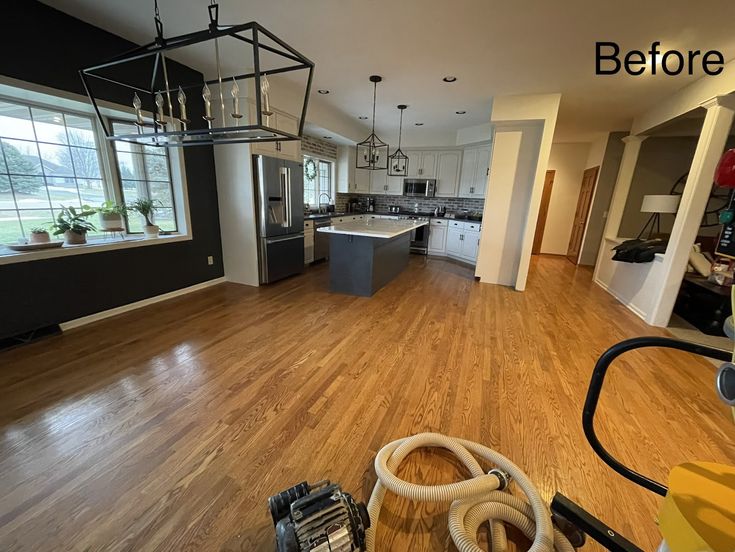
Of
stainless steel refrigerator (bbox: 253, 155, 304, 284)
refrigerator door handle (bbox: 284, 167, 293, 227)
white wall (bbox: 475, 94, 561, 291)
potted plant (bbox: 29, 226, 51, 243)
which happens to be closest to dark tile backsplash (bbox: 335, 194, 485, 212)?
white wall (bbox: 475, 94, 561, 291)

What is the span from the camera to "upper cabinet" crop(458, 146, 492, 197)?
225 inches

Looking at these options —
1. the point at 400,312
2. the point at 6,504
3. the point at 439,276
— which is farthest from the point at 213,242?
the point at 439,276

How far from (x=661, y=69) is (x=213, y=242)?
17.7ft

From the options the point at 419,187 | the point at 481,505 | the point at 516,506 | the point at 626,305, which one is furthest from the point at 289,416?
the point at 419,187

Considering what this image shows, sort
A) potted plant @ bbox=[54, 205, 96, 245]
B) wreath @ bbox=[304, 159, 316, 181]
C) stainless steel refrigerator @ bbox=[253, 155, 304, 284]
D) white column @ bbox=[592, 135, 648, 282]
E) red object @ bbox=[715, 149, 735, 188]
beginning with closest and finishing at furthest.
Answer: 1. red object @ bbox=[715, 149, 735, 188]
2. potted plant @ bbox=[54, 205, 96, 245]
3. stainless steel refrigerator @ bbox=[253, 155, 304, 284]
4. white column @ bbox=[592, 135, 648, 282]
5. wreath @ bbox=[304, 159, 316, 181]

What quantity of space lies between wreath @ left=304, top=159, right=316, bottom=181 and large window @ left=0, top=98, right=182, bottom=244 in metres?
2.88

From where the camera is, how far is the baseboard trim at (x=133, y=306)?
8.93 ft

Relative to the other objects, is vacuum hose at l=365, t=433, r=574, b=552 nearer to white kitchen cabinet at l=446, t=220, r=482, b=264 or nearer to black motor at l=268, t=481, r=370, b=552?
black motor at l=268, t=481, r=370, b=552

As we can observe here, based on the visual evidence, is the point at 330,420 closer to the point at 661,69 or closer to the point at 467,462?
the point at 467,462

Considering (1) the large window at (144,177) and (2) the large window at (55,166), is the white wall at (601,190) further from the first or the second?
(2) the large window at (55,166)

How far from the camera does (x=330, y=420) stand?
5.76ft

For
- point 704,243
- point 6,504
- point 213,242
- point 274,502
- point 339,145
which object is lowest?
point 6,504

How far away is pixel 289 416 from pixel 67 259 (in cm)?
258

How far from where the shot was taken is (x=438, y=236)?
6484 mm
